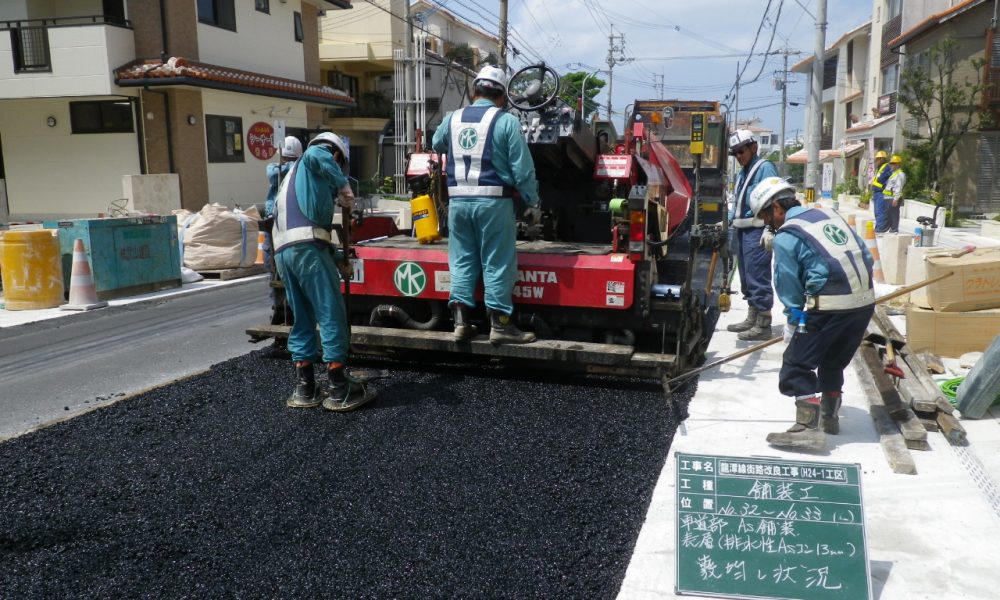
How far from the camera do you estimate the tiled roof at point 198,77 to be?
15688 mm

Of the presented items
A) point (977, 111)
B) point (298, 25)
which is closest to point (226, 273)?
point (298, 25)

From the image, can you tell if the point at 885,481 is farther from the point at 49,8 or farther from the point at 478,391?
the point at 49,8

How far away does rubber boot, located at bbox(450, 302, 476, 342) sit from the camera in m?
5.15

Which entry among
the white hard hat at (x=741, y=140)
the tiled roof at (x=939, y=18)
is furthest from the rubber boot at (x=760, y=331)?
the tiled roof at (x=939, y=18)

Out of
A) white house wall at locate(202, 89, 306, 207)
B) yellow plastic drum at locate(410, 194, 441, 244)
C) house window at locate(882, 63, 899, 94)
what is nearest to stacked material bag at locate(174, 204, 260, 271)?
white house wall at locate(202, 89, 306, 207)

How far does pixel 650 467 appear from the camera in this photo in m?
3.91

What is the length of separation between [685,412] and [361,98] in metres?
29.1

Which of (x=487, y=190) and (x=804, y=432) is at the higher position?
(x=487, y=190)

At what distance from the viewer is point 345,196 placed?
4.87m

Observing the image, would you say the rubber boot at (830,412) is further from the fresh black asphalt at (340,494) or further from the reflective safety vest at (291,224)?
the reflective safety vest at (291,224)

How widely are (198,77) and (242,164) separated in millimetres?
3386

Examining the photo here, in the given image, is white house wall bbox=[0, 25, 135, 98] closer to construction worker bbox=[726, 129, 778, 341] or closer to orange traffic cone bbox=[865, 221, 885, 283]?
construction worker bbox=[726, 129, 778, 341]

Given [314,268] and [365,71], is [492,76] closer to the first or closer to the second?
[314,268]

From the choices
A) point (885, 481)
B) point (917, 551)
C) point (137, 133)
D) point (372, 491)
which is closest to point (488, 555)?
point (372, 491)
